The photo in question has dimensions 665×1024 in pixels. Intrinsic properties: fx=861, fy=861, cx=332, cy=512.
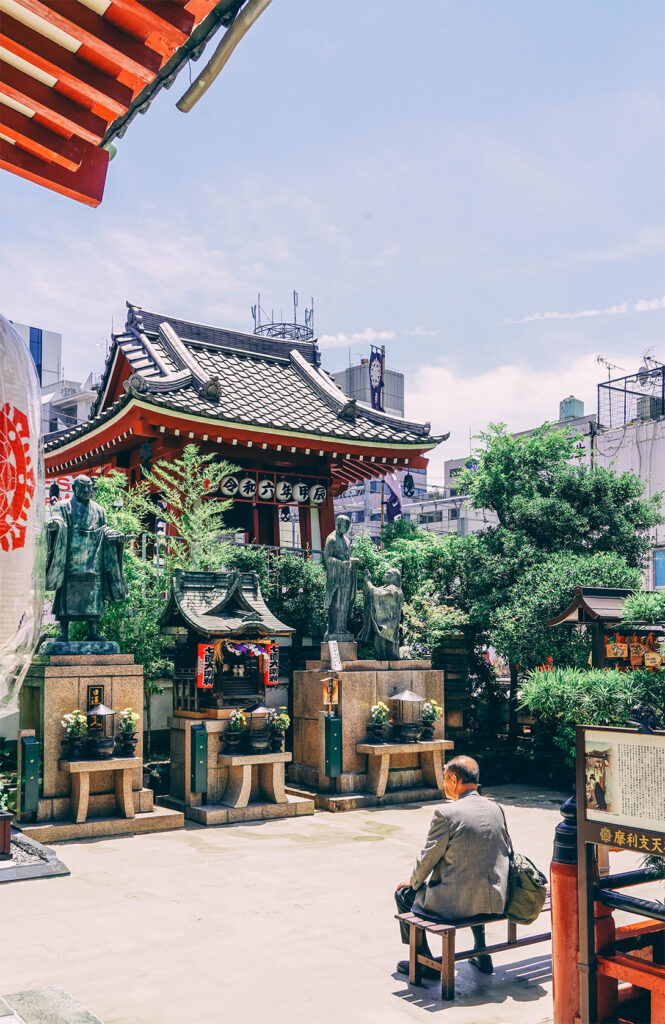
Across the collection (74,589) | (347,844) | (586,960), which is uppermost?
(74,589)

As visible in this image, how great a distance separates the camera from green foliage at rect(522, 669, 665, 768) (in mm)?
5316

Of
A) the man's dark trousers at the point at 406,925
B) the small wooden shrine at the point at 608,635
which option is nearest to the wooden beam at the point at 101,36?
the man's dark trousers at the point at 406,925

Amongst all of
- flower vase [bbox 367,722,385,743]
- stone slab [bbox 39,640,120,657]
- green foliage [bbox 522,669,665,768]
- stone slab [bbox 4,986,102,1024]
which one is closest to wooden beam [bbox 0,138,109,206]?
green foliage [bbox 522,669,665,768]

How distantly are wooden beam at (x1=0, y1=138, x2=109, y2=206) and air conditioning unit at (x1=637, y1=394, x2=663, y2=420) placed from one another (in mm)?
21359

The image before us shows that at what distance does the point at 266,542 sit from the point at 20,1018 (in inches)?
559

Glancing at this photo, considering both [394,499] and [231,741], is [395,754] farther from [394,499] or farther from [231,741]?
[394,499]

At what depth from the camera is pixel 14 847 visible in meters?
9.24

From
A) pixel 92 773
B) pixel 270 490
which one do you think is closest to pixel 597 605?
pixel 92 773

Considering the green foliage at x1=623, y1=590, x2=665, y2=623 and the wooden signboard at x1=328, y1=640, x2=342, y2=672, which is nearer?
the green foliage at x1=623, y1=590, x2=665, y2=623

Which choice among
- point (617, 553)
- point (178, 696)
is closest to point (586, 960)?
point (178, 696)

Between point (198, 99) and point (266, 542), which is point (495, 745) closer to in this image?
point (266, 542)

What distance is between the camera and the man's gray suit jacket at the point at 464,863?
563 centimetres

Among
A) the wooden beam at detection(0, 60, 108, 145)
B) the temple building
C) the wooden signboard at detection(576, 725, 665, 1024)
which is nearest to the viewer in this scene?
the wooden beam at detection(0, 60, 108, 145)

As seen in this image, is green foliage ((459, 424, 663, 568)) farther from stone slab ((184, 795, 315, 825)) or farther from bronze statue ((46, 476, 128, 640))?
bronze statue ((46, 476, 128, 640))
